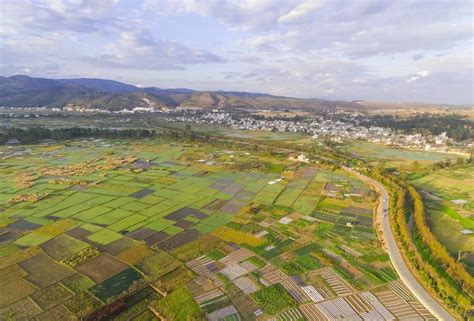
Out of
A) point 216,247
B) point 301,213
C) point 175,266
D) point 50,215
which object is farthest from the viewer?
point 301,213

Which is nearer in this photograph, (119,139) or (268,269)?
(268,269)

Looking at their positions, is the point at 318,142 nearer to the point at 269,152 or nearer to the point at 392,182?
the point at 269,152

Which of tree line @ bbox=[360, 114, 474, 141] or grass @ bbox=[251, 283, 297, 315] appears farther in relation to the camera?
tree line @ bbox=[360, 114, 474, 141]

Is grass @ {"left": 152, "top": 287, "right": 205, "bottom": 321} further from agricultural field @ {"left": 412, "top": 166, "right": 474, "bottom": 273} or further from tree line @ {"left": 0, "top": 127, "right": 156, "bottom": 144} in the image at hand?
tree line @ {"left": 0, "top": 127, "right": 156, "bottom": 144}

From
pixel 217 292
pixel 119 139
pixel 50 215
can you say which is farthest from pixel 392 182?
pixel 119 139

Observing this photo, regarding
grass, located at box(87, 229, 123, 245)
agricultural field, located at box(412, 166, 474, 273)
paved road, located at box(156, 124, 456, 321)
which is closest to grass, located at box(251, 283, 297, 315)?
paved road, located at box(156, 124, 456, 321)

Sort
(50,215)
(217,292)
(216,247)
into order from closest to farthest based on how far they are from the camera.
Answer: (217,292) < (216,247) < (50,215)

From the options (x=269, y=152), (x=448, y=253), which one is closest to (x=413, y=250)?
(x=448, y=253)
